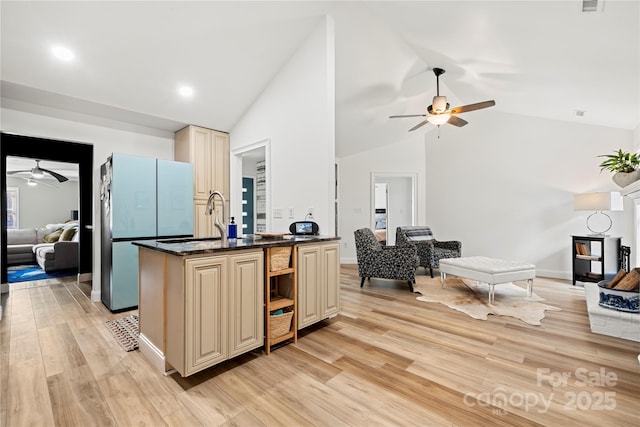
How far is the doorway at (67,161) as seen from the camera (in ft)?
12.8

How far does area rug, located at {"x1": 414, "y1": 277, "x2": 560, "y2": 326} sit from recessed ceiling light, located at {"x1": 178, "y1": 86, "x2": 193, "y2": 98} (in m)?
3.93

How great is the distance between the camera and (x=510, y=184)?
17.2ft

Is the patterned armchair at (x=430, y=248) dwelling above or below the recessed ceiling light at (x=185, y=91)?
below

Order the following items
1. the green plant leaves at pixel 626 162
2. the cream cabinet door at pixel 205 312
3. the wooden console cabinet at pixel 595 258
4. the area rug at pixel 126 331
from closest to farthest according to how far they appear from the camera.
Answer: the cream cabinet door at pixel 205 312, the area rug at pixel 126 331, the green plant leaves at pixel 626 162, the wooden console cabinet at pixel 595 258

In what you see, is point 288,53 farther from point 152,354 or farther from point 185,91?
point 152,354

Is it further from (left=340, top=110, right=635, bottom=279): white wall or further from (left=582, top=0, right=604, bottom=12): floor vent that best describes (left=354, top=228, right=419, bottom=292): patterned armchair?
(left=582, top=0, right=604, bottom=12): floor vent

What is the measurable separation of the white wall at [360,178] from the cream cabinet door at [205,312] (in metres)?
Answer: 4.75

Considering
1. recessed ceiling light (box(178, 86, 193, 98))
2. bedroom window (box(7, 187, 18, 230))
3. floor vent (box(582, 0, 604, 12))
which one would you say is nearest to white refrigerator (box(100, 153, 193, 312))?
recessed ceiling light (box(178, 86, 193, 98))

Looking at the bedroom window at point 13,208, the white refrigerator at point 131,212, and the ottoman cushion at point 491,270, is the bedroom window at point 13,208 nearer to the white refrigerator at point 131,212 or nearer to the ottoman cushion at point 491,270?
the white refrigerator at point 131,212

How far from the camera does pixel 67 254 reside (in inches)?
211

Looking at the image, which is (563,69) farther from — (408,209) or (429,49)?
(408,209)

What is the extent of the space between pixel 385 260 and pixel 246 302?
2541 mm

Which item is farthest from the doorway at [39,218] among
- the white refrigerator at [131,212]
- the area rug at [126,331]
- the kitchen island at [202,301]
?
Answer: the kitchen island at [202,301]

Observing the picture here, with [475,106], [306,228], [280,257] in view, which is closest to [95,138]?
[306,228]
